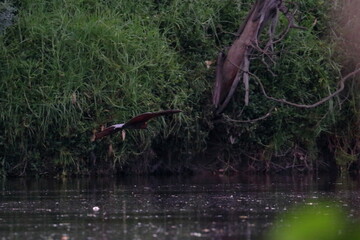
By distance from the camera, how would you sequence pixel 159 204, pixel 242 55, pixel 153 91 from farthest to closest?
pixel 242 55
pixel 153 91
pixel 159 204

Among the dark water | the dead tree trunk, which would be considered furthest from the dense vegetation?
the dark water

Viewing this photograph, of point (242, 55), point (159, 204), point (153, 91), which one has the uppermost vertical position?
point (242, 55)

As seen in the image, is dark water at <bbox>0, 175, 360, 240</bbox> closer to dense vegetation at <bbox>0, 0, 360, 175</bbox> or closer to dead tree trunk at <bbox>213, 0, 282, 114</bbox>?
dense vegetation at <bbox>0, 0, 360, 175</bbox>

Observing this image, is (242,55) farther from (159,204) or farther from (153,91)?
(159,204)

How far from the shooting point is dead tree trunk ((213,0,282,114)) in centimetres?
1107

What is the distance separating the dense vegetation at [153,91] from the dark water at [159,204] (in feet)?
1.43

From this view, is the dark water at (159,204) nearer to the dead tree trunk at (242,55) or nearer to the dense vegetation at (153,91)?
the dense vegetation at (153,91)

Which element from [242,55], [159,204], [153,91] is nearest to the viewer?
[159,204]

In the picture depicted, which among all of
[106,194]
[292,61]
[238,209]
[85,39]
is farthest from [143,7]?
[238,209]

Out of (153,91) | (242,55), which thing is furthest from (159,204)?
(242,55)

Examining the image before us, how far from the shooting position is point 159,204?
7.73 meters

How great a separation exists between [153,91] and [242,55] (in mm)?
1148

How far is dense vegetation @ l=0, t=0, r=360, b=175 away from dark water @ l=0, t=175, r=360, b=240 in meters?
0.44

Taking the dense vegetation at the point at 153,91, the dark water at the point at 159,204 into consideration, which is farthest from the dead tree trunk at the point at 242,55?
the dark water at the point at 159,204
